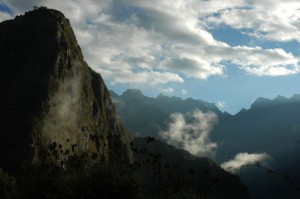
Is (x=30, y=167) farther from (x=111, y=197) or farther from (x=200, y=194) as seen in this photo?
(x=200, y=194)

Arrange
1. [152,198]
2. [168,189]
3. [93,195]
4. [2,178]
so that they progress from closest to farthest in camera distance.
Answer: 1. [93,195]
2. [152,198]
3. [168,189]
4. [2,178]

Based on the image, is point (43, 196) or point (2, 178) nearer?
point (43, 196)

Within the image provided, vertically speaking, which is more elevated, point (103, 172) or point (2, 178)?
point (103, 172)

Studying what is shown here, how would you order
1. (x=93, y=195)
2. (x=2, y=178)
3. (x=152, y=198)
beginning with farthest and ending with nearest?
(x=2, y=178) < (x=152, y=198) < (x=93, y=195)

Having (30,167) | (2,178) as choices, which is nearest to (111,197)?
(30,167)

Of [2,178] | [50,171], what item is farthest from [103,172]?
[2,178]

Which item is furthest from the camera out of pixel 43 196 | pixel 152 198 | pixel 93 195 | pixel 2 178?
pixel 2 178

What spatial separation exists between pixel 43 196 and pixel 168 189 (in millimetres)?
24851

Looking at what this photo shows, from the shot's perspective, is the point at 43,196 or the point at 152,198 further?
the point at 152,198

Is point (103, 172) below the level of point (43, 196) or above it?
above

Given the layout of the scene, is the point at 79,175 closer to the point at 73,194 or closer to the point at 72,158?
the point at 73,194

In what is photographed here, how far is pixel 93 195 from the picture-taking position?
238ft

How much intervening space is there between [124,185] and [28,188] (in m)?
19.7

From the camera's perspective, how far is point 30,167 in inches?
3755
